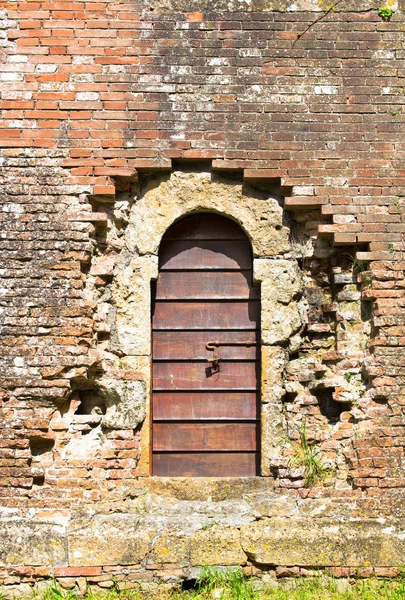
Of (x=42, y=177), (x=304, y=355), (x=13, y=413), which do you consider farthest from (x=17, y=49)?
(x=304, y=355)

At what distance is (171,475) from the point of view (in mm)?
5660

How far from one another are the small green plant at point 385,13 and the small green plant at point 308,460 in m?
3.38

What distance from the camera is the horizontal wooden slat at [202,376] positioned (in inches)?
226

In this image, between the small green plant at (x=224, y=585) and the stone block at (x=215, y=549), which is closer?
the small green plant at (x=224, y=585)

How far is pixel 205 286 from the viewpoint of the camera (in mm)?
5816

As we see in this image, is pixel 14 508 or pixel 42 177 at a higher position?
pixel 42 177

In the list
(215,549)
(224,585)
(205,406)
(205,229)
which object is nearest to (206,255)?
(205,229)

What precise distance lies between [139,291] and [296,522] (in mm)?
2135

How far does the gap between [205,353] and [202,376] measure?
0.19 metres

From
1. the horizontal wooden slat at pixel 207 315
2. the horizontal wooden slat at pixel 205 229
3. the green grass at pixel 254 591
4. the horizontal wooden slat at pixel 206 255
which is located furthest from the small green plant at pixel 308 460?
the horizontal wooden slat at pixel 205 229

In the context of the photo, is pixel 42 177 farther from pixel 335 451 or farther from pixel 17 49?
pixel 335 451

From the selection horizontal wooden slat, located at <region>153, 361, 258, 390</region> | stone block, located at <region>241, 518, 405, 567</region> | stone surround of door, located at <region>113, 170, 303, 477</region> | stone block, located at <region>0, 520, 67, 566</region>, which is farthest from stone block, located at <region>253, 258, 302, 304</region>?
stone block, located at <region>0, 520, 67, 566</region>

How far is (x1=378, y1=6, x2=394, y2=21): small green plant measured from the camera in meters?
5.73

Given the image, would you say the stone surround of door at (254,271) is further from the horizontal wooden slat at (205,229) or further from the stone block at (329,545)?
the stone block at (329,545)
